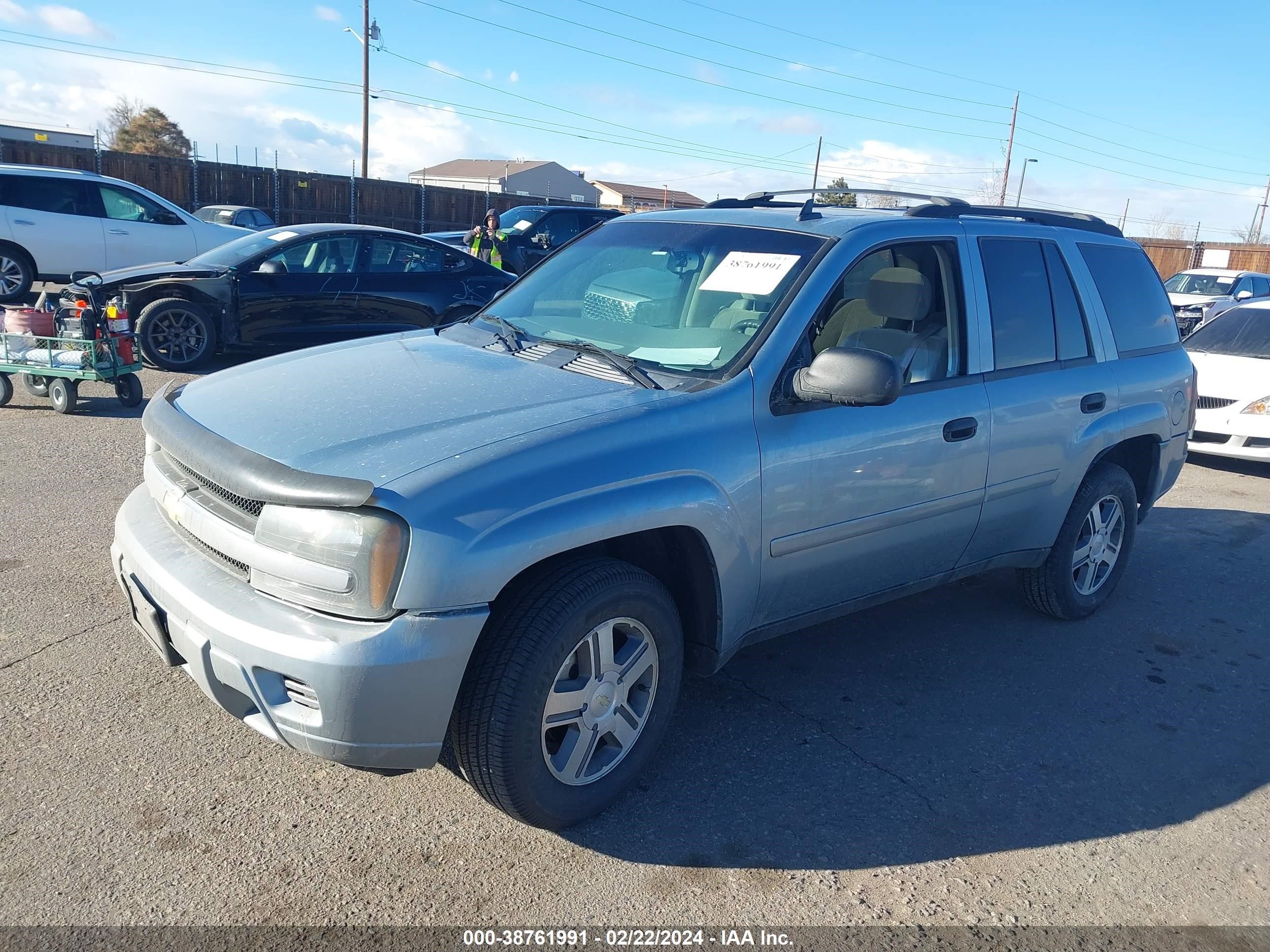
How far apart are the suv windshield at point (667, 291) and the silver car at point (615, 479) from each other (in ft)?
0.05

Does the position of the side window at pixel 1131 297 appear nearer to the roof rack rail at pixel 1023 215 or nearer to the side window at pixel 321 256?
the roof rack rail at pixel 1023 215

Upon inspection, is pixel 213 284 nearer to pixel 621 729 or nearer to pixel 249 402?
pixel 249 402

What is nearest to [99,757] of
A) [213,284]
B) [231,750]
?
[231,750]

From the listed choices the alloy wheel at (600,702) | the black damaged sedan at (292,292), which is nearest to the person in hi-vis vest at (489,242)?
the black damaged sedan at (292,292)

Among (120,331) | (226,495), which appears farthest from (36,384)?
(226,495)

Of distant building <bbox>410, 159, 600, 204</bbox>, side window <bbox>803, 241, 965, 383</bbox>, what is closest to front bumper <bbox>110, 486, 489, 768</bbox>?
side window <bbox>803, 241, 965, 383</bbox>

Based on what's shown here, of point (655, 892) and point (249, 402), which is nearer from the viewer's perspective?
point (655, 892)

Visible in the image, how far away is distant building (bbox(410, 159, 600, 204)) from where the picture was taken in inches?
2916

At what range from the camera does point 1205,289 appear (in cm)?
1950

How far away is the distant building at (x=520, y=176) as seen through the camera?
243 feet

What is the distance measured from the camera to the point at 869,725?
384 centimetres

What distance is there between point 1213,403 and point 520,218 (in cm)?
1219

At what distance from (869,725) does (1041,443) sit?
1.50 metres

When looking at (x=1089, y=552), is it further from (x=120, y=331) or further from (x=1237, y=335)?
(x=120, y=331)
